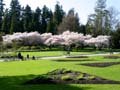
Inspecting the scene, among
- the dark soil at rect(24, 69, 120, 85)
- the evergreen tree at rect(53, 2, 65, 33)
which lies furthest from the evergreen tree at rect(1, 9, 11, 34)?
the dark soil at rect(24, 69, 120, 85)

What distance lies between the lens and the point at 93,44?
92500 millimetres

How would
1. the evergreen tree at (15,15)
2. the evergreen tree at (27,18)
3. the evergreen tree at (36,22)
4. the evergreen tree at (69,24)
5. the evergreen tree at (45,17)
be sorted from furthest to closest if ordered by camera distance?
the evergreen tree at (45,17) < the evergreen tree at (36,22) < the evergreen tree at (27,18) < the evergreen tree at (69,24) < the evergreen tree at (15,15)

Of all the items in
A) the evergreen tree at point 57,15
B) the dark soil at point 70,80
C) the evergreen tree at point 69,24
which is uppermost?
the evergreen tree at point 57,15

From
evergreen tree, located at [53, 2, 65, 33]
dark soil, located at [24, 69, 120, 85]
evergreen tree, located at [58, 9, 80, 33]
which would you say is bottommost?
dark soil, located at [24, 69, 120, 85]

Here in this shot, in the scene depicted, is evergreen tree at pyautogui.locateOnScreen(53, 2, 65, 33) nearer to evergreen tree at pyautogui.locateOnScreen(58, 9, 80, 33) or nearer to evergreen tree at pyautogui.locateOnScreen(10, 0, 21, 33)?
evergreen tree at pyautogui.locateOnScreen(58, 9, 80, 33)

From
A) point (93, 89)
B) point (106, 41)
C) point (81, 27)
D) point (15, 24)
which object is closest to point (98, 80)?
point (93, 89)

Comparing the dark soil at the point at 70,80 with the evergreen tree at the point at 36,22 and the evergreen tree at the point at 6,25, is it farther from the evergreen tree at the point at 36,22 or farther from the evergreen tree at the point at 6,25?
A: the evergreen tree at the point at 36,22

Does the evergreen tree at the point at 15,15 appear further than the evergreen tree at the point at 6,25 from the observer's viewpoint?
No

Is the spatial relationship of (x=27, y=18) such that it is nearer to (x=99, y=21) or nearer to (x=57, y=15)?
(x=57, y=15)

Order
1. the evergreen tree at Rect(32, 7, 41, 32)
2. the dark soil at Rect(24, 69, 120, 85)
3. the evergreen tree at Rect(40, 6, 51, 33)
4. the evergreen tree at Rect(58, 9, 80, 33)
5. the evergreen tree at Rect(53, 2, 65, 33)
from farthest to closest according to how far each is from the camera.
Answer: the evergreen tree at Rect(40, 6, 51, 33), the evergreen tree at Rect(53, 2, 65, 33), the evergreen tree at Rect(32, 7, 41, 32), the evergreen tree at Rect(58, 9, 80, 33), the dark soil at Rect(24, 69, 120, 85)

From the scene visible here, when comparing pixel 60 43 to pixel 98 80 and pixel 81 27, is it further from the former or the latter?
pixel 98 80

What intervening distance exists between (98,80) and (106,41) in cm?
7155

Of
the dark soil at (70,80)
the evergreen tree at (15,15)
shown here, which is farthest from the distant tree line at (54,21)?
the dark soil at (70,80)

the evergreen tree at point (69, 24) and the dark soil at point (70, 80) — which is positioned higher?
the evergreen tree at point (69, 24)
